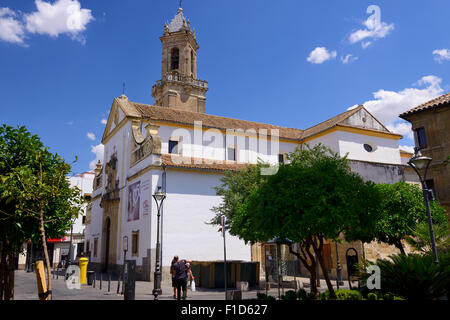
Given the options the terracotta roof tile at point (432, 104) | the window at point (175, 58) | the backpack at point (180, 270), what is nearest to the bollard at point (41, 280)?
the backpack at point (180, 270)

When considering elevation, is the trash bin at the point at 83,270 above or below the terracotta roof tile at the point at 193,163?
below

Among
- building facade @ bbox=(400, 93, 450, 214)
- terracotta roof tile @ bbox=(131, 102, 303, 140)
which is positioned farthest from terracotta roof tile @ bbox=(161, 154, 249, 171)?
building facade @ bbox=(400, 93, 450, 214)

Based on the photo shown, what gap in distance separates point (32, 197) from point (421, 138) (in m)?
23.6

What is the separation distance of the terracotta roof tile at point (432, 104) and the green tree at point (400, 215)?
742 centimetres

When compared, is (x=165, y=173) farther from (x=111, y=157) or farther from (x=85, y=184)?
(x=85, y=184)

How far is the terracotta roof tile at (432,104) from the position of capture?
22.7 meters

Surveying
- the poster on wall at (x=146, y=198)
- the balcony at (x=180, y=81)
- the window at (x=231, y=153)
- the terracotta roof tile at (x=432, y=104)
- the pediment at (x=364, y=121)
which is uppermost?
the balcony at (x=180, y=81)

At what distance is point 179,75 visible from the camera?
44.4 metres

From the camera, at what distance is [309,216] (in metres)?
9.99

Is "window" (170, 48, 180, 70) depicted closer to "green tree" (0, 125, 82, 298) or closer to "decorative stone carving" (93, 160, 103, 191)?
"decorative stone carving" (93, 160, 103, 191)
